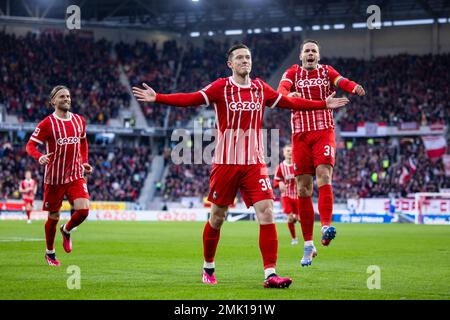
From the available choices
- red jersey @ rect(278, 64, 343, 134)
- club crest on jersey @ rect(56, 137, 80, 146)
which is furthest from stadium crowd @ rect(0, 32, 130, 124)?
red jersey @ rect(278, 64, 343, 134)

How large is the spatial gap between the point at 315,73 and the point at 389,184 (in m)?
39.2

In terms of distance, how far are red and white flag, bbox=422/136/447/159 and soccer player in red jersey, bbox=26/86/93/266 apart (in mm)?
41028

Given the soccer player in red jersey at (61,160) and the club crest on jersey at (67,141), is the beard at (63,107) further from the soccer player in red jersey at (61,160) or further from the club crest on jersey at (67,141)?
the club crest on jersey at (67,141)

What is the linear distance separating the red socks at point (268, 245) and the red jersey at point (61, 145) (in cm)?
507

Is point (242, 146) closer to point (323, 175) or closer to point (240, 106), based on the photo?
point (240, 106)

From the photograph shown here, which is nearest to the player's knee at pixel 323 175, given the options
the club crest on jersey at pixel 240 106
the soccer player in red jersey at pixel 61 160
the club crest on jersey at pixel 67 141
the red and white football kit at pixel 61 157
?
the club crest on jersey at pixel 240 106

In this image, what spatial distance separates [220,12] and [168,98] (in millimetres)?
52844

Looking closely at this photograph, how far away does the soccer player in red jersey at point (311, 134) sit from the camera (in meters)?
12.2

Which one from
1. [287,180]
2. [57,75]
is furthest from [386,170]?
[287,180]

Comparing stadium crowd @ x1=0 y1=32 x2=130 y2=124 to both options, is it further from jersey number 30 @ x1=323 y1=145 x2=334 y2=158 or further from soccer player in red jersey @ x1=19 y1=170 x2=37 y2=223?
jersey number 30 @ x1=323 y1=145 x2=334 y2=158

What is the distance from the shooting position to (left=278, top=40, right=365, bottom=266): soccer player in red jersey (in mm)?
12195

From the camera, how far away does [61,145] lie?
44.4ft
